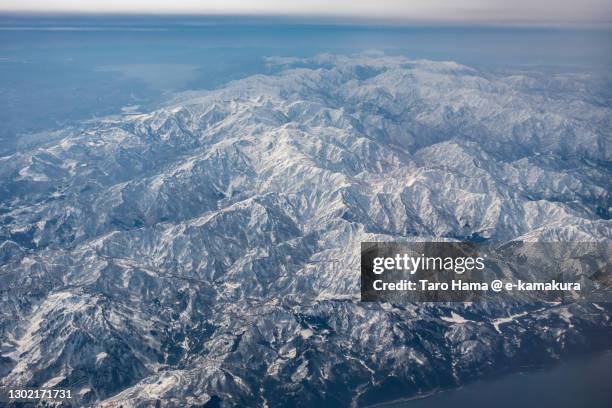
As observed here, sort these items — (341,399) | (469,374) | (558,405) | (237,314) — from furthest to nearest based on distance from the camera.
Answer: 1. (237,314)
2. (469,374)
3. (341,399)
4. (558,405)

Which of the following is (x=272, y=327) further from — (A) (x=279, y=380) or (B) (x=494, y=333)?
(B) (x=494, y=333)

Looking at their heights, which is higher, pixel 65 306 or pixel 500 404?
pixel 65 306

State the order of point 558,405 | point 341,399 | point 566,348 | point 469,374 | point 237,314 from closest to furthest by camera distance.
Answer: point 558,405 < point 341,399 < point 469,374 < point 566,348 < point 237,314

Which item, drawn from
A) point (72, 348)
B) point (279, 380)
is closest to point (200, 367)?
point (279, 380)

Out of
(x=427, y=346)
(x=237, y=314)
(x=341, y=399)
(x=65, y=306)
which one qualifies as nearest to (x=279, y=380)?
(x=341, y=399)

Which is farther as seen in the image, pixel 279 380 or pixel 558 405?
pixel 279 380

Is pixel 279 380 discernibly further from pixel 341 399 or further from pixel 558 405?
pixel 558 405

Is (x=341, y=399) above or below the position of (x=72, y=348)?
below

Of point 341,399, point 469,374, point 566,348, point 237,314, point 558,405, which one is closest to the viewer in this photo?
point 558,405

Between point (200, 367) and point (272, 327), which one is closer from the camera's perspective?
point (200, 367)
